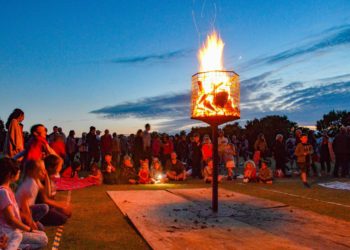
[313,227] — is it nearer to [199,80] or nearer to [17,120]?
[199,80]

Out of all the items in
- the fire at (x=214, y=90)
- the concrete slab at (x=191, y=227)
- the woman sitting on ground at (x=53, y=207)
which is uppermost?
the fire at (x=214, y=90)

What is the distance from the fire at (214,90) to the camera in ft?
26.4

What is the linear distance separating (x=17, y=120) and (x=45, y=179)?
2.42 m

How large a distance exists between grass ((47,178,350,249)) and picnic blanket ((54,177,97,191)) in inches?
18.2

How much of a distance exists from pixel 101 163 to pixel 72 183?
13.2ft

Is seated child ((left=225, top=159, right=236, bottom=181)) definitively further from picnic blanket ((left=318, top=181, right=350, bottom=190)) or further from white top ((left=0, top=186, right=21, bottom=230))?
white top ((left=0, top=186, right=21, bottom=230))

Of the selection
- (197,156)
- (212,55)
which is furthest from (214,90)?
(197,156)

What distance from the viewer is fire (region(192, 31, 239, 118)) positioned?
26.4ft

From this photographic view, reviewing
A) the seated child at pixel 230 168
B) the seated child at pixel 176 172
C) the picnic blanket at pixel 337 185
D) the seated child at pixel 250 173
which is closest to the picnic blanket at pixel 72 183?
the seated child at pixel 176 172

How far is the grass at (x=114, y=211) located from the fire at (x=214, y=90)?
2.64 meters

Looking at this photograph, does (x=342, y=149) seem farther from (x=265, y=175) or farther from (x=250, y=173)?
(x=250, y=173)

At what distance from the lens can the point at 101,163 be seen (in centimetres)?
1731

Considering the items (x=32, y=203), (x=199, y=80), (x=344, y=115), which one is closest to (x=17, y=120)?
(x=32, y=203)

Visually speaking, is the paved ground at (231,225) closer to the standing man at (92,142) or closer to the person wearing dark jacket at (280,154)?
the person wearing dark jacket at (280,154)
